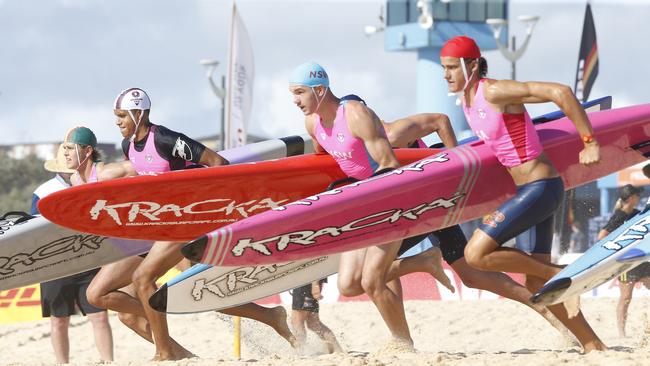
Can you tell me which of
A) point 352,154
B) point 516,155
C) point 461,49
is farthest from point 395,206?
point 461,49

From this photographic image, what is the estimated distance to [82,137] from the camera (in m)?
9.45

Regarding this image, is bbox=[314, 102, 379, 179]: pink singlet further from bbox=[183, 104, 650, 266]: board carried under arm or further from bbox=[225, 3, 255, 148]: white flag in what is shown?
bbox=[225, 3, 255, 148]: white flag

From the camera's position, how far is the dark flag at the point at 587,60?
1872 centimetres

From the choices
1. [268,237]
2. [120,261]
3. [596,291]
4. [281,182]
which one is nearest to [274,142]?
[281,182]

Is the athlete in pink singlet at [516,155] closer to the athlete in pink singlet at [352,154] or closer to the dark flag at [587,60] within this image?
the athlete in pink singlet at [352,154]

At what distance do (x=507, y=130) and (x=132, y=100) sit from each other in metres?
2.81

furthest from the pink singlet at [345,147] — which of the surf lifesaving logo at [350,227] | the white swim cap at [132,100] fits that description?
the white swim cap at [132,100]

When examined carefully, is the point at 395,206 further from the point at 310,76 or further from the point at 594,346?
the point at 594,346

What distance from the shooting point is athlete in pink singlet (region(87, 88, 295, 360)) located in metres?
8.66

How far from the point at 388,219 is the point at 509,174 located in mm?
847

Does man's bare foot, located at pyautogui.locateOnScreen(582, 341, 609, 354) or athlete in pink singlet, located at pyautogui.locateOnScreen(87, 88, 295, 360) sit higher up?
athlete in pink singlet, located at pyautogui.locateOnScreen(87, 88, 295, 360)

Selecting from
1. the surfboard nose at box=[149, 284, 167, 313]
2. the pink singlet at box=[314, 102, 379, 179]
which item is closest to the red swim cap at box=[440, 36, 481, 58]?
the pink singlet at box=[314, 102, 379, 179]

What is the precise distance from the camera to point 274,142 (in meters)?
10.4

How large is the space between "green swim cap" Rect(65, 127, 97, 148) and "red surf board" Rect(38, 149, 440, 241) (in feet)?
1.92
